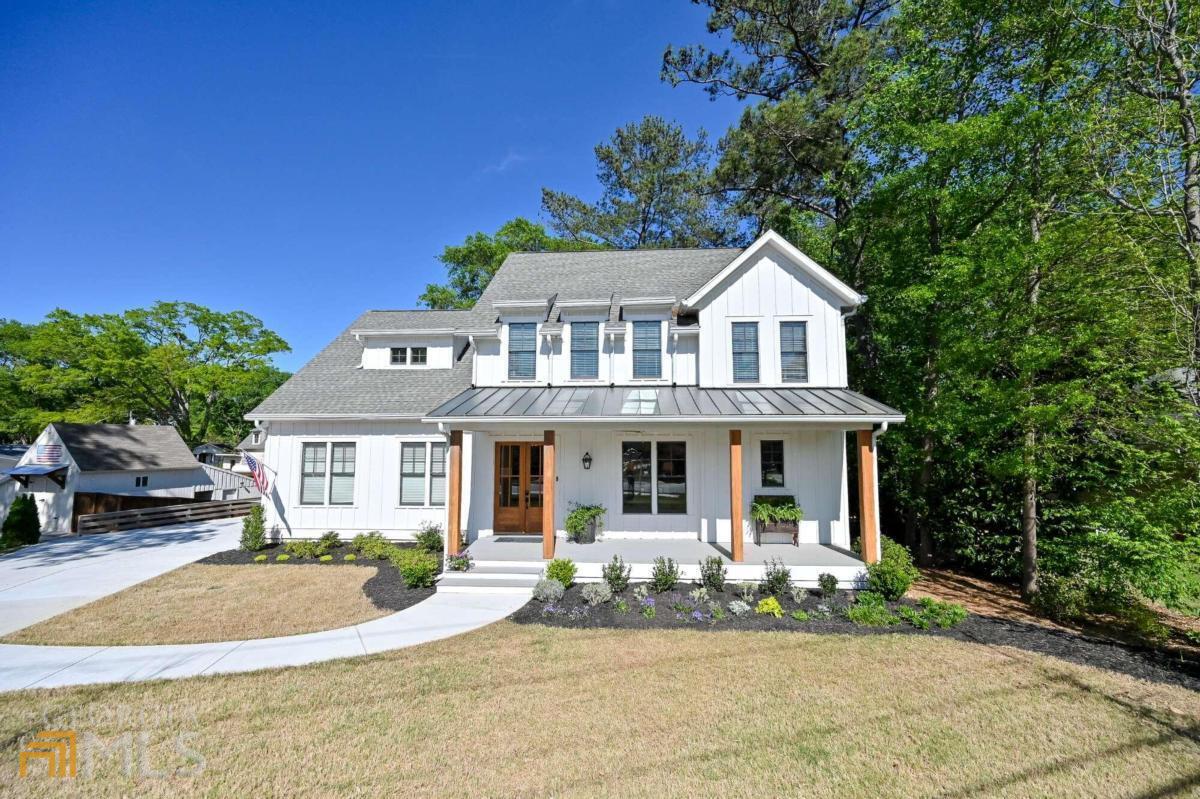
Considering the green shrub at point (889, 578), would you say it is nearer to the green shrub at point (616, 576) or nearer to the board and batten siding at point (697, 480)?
the board and batten siding at point (697, 480)

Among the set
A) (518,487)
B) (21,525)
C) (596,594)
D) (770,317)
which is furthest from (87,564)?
(770,317)

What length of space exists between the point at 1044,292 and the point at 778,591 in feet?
27.6

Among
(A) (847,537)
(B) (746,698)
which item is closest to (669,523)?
(A) (847,537)

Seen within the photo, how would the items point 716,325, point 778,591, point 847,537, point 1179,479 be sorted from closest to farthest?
1. point 1179,479
2. point 778,591
3. point 847,537
4. point 716,325

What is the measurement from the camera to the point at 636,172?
27.9 meters

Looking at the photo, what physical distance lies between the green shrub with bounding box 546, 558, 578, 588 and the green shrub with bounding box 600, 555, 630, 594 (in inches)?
26.9

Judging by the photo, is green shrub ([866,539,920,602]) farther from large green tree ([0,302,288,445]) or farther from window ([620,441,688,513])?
large green tree ([0,302,288,445])

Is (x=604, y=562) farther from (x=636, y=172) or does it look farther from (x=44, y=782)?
(x=636, y=172)

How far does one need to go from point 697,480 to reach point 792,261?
242 inches

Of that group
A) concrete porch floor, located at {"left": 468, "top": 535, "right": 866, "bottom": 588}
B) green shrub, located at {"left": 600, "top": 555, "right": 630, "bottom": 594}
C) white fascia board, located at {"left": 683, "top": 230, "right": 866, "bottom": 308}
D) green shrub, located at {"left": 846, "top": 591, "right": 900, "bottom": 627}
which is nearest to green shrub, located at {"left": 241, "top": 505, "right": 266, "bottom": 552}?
concrete porch floor, located at {"left": 468, "top": 535, "right": 866, "bottom": 588}

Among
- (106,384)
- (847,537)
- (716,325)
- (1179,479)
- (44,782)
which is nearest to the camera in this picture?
(44,782)

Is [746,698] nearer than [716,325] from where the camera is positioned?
Yes

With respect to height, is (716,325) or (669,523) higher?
(716,325)

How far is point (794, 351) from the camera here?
11.7 m
